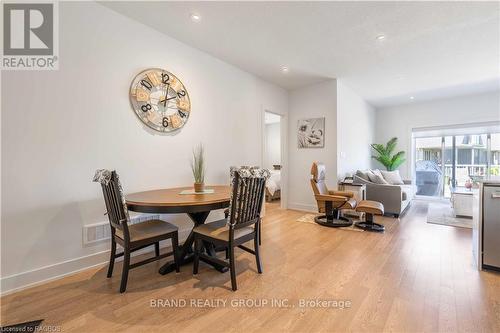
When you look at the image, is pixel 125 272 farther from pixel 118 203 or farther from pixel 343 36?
pixel 343 36

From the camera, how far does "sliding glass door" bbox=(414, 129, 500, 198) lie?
18.0 ft

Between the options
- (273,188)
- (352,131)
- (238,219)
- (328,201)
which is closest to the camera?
(238,219)

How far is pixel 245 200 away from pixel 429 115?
258 inches

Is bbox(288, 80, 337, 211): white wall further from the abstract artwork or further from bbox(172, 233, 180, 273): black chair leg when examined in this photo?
bbox(172, 233, 180, 273): black chair leg

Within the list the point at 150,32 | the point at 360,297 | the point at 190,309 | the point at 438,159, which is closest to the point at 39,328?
the point at 190,309

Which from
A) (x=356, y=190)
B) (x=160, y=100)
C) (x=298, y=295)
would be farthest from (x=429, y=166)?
(x=160, y=100)

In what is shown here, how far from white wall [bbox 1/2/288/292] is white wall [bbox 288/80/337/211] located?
256 centimetres

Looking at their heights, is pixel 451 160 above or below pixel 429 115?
below

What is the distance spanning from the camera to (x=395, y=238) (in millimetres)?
3105

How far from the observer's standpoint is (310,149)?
4715 millimetres

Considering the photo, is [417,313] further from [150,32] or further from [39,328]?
[150,32]

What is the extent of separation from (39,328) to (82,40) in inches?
95.0

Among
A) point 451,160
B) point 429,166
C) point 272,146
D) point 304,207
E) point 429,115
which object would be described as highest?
point 429,115

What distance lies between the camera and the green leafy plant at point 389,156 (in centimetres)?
607
